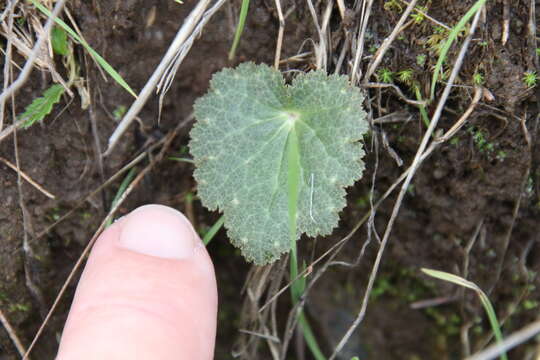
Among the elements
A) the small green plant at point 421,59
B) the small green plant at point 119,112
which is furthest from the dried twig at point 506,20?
the small green plant at point 119,112

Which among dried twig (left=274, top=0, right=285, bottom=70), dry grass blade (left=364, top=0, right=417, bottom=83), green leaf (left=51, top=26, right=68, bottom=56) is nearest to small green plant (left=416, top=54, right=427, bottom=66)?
dry grass blade (left=364, top=0, right=417, bottom=83)

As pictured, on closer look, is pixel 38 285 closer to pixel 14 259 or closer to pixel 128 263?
pixel 14 259

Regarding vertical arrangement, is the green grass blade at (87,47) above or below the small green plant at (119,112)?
above

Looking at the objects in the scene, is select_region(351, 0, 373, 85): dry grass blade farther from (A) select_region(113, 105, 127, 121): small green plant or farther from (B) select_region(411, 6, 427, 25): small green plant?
(A) select_region(113, 105, 127, 121): small green plant

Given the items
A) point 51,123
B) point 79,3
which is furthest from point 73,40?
point 51,123

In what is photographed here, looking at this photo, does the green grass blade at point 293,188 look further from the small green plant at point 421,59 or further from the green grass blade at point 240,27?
the small green plant at point 421,59

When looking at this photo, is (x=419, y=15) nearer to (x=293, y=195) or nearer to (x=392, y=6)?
(x=392, y=6)
